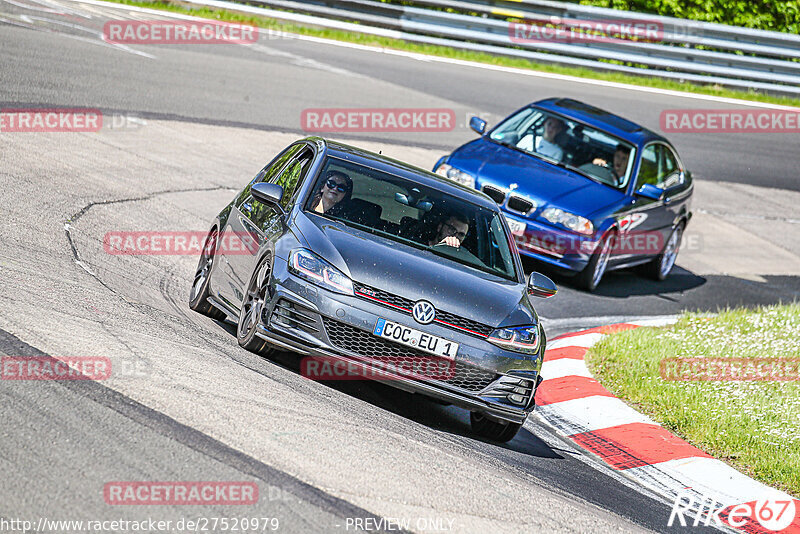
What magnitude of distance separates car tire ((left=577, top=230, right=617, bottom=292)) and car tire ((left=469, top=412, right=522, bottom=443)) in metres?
4.96

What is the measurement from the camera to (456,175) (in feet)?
40.3

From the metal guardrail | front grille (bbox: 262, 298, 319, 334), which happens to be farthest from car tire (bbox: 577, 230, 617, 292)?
the metal guardrail

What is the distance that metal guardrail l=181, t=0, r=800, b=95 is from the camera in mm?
24703

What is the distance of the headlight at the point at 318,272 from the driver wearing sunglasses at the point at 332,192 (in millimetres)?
724

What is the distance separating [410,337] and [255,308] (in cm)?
105

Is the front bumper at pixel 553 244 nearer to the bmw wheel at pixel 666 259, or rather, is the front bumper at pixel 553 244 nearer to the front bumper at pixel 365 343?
the bmw wheel at pixel 666 259

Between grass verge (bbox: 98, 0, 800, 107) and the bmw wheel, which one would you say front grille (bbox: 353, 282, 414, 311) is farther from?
grass verge (bbox: 98, 0, 800, 107)

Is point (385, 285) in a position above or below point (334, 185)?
below

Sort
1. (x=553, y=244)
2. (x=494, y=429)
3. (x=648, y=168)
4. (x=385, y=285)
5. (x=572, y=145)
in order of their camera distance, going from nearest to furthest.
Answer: (x=385, y=285)
(x=494, y=429)
(x=553, y=244)
(x=572, y=145)
(x=648, y=168)

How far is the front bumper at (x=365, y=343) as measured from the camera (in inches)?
261

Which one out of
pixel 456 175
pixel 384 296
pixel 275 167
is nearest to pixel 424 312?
pixel 384 296

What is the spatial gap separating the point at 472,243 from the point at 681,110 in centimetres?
1589

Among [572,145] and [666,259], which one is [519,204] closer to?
[572,145]

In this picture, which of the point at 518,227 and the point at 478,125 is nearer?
the point at 518,227
